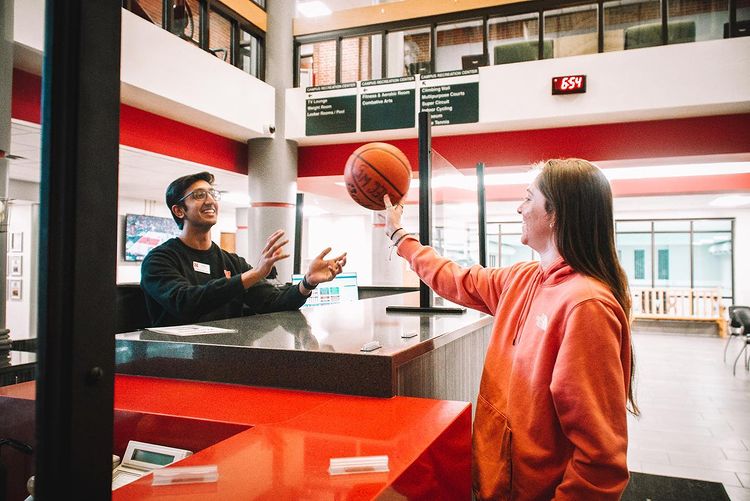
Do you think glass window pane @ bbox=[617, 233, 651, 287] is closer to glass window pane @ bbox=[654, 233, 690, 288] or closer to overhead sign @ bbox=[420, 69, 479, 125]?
glass window pane @ bbox=[654, 233, 690, 288]

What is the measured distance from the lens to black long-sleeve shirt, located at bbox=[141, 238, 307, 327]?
2498 mm

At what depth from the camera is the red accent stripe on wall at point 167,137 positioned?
4699mm

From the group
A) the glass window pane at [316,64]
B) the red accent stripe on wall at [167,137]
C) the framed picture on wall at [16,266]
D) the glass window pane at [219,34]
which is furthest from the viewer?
the framed picture on wall at [16,266]

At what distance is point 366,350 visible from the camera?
1.61m

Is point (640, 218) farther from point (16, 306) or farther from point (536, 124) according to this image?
point (16, 306)

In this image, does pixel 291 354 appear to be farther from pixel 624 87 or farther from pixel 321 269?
pixel 624 87

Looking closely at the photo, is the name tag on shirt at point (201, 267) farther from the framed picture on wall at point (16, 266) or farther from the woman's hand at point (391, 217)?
the framed picture on wall at point (16, 266)

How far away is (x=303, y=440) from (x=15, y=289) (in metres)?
9.19

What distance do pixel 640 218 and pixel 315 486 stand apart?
13.4 meters

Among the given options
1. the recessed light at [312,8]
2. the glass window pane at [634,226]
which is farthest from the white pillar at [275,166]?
the glass window pane at [634,226]

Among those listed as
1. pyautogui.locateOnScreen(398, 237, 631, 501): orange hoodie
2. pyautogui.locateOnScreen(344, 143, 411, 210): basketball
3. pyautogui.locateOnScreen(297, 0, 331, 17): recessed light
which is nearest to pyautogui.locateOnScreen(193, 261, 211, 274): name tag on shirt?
pyautogui.locateOnScreen(344, 143, 411, 210): basketball

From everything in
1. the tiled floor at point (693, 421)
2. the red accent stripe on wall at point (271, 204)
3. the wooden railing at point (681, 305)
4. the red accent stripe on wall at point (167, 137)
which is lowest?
the tiled floor at point (693, 421)

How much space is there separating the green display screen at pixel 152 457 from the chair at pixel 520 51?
21.7 feet

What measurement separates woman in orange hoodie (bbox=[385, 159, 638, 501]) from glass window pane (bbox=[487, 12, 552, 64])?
19.4ft
